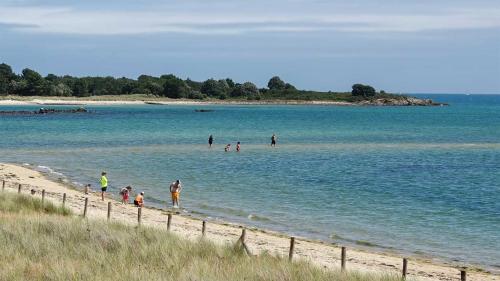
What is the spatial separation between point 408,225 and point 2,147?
43.8 m

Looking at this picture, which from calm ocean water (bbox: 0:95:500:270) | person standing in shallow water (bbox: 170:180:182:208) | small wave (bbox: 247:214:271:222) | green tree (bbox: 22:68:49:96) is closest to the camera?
calm ocean water (bbox: 0:95:500:270)

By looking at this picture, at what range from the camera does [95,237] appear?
1750 centimetres

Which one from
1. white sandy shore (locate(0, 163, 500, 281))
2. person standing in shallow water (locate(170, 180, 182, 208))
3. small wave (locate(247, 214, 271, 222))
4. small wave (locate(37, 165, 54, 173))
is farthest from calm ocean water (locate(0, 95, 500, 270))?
white sandy shore (locate(0, 163, 500, 281))

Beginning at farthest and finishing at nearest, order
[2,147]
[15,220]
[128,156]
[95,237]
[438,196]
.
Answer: [2,147] < [128,156] < [438,196] < [15,220] < [95,237]

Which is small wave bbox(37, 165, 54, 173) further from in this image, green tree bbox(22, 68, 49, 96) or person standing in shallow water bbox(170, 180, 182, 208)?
green tree bbox(22, 68, 49, 96)

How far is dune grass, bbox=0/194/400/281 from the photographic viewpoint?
13.8 metres

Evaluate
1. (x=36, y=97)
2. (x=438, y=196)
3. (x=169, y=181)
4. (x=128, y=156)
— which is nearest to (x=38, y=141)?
(x=128, y=156)

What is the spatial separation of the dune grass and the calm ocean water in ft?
30.8

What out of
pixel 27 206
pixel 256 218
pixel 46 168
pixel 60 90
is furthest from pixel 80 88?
pixel 27 206

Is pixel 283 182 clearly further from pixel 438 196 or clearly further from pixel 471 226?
pixel 471 226

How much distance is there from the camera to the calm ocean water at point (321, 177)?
1093 inches

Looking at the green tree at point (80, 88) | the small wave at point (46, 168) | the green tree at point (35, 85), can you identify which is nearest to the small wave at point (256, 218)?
the small wave at point (46, 168)

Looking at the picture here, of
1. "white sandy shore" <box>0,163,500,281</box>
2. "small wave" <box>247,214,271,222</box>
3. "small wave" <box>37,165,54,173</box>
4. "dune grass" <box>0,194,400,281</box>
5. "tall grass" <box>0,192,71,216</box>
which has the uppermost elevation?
"dune grass" <box>0,194,400,281</box>

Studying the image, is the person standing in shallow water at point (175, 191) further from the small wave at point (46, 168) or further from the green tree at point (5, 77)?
the green tree at point (5, 77)
